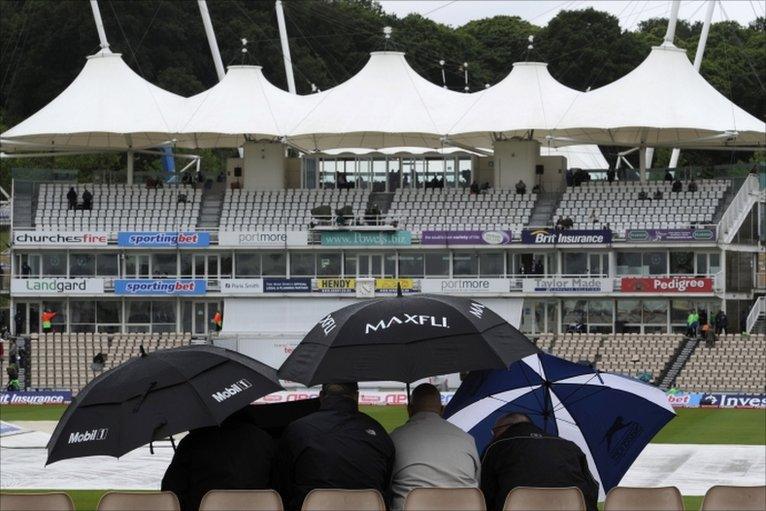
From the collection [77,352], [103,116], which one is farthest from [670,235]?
[103,116]

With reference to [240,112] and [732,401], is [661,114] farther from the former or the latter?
[240,112]

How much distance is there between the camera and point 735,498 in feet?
40.1

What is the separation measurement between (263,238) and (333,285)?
356cm

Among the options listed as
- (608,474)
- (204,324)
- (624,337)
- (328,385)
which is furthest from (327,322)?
(204,324)

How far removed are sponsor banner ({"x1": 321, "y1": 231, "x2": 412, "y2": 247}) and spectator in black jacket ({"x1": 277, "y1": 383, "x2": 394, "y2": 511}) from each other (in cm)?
5409

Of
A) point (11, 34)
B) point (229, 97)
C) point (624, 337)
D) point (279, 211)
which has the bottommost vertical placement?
point (624, 337)

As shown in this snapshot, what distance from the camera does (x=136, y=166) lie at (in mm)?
106000

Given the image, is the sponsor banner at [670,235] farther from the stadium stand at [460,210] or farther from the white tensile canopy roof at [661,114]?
the stadium stand at [460,210]

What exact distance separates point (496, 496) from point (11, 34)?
98.1 meters

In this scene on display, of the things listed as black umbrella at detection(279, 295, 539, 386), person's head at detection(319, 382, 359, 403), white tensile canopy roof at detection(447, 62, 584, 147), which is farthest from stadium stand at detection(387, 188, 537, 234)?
person's head at detection(319, 382, 359, 403)

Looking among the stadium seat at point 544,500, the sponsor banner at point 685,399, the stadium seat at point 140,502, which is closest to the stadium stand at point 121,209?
the sponsor banner at point 685,399

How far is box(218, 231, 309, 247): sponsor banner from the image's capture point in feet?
223

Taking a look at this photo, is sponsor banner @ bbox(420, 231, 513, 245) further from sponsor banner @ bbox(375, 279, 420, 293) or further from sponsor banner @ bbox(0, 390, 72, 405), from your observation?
sponsor banner @ bbox(0, 390, 72, 405)

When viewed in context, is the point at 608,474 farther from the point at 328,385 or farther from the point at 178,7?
the point at 178,7
